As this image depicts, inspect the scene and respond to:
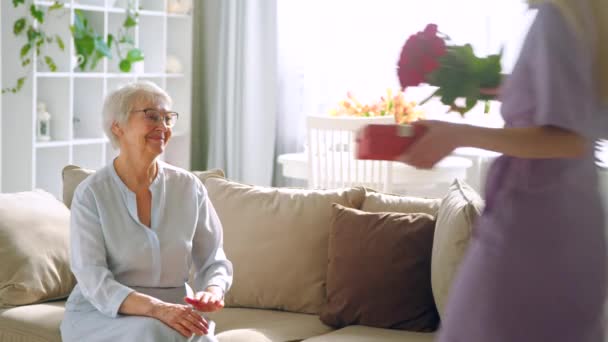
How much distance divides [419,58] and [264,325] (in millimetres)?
1856

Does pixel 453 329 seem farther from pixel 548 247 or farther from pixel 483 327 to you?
pixel 548 247

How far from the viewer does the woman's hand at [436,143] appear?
109 centimetres

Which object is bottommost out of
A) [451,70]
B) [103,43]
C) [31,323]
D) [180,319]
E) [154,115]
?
[31,323]

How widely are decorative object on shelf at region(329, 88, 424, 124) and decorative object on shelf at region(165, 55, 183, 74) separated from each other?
4.31 feet

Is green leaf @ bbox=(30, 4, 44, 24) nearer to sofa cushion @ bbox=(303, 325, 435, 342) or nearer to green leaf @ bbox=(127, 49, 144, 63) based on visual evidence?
green leaf @ bbox=(127, 49, 144, 63)

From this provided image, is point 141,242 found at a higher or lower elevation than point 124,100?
lower

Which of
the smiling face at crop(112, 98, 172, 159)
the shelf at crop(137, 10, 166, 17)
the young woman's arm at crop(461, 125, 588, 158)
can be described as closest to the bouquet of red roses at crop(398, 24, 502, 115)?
the young woman's arm at crop(461, 125, 588, 158)

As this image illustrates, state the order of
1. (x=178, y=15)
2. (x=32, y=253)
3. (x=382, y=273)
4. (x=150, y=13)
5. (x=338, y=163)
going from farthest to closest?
1. (x=178, y=15)
2. (x=150, y=13)
3. (x=338, y=163)
4. (x=32, y=253)
5. (x=382, y=273)

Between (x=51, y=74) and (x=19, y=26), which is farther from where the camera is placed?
(x=51, y=74)

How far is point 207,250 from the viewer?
2801 mm

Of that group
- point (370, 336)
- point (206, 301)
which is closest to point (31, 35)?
point (206, 301)

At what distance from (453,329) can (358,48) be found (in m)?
4.36

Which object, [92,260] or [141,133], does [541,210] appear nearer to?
[92,260]

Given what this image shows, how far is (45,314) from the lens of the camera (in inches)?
115
